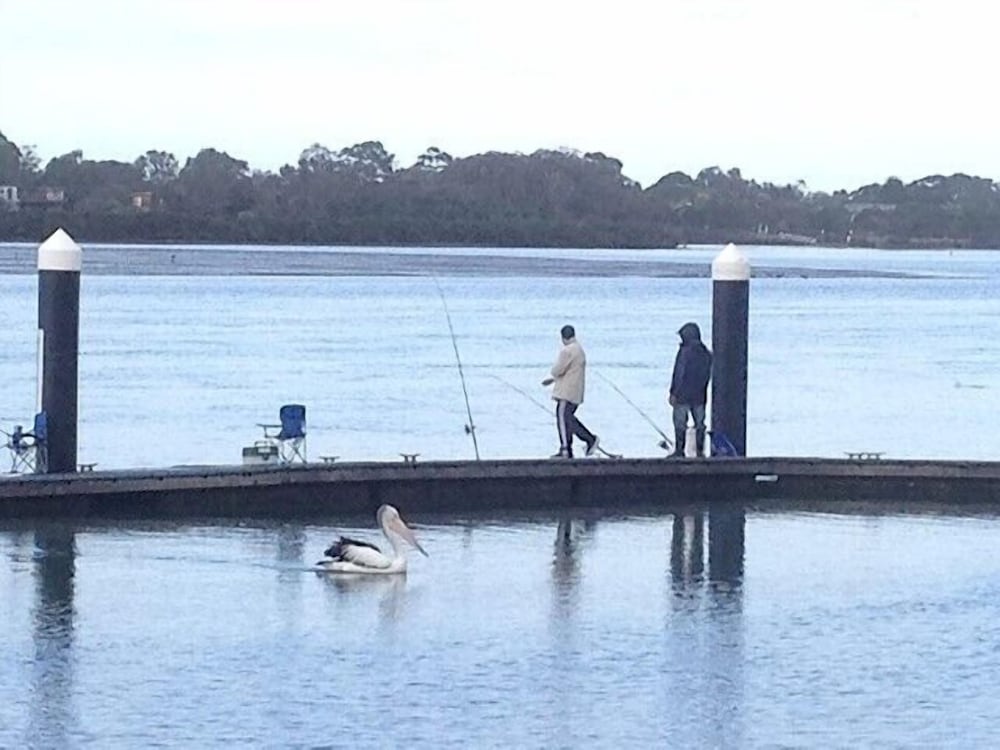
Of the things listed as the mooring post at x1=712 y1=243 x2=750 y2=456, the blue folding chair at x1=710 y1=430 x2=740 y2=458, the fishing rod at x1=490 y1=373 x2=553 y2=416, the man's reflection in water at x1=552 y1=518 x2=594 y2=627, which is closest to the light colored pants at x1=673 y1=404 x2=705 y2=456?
the blue folding chair at x1=710 y1=430 x2=740 y2=458

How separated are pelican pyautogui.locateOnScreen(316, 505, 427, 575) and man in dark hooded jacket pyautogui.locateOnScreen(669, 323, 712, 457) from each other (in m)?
4.86

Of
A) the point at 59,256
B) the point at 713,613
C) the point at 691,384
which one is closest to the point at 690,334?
the point at 691,384

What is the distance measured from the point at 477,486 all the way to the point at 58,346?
11.4 ft

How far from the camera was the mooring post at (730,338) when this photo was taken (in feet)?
68.3

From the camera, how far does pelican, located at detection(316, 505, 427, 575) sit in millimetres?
16031

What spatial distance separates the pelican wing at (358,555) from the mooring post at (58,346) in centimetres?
345

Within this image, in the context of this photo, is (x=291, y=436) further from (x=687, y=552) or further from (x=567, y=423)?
(x=687, y=552)

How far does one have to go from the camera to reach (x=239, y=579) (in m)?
16.0

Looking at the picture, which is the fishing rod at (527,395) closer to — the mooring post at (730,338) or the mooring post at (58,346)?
the mooring post at (730,338)

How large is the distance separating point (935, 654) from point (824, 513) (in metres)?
5.89

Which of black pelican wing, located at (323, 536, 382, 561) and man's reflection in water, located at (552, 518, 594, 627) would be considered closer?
man's reflection in water, located at (552, 518, 594, 627)

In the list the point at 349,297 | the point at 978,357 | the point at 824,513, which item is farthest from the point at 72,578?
the point at 349,297

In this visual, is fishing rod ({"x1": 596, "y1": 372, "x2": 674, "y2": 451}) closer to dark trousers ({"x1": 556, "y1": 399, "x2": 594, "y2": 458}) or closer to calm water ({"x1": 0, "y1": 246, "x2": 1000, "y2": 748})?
calm water ({"x1": 0, "y1": 246, "x2": 1000, "y2": 748})

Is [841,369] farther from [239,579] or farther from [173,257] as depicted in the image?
[173,257]
